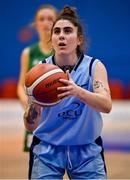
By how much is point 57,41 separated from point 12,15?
20.3 ft

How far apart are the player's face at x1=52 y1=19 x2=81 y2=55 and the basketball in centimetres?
15

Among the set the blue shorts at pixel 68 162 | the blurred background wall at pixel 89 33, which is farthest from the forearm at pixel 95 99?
the blurred background wall at pixel 89 33

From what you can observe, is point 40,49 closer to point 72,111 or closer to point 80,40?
point 80,40

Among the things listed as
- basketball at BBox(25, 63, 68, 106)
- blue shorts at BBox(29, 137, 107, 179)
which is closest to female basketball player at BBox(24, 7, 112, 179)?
blue shorts at BBox(29, 137, 107, 179)

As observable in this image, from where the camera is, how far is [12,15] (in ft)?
28.7

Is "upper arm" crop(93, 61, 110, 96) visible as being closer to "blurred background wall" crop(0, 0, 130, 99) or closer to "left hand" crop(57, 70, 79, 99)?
"left hand" crop(57, 70, 79, 99)

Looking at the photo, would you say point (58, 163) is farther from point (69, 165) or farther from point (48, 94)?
point (48, 94)

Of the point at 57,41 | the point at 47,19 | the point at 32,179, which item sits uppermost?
the point at 47,19

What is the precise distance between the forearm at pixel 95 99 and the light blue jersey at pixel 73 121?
→ 17cm

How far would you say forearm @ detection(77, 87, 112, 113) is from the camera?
2.38m

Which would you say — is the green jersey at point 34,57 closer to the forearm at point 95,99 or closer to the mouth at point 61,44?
the mouth at point 61,44

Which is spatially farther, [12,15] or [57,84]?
[12,15]

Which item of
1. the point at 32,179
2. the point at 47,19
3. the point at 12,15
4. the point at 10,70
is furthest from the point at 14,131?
the point at 32,179

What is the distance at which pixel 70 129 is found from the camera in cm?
→ 265
